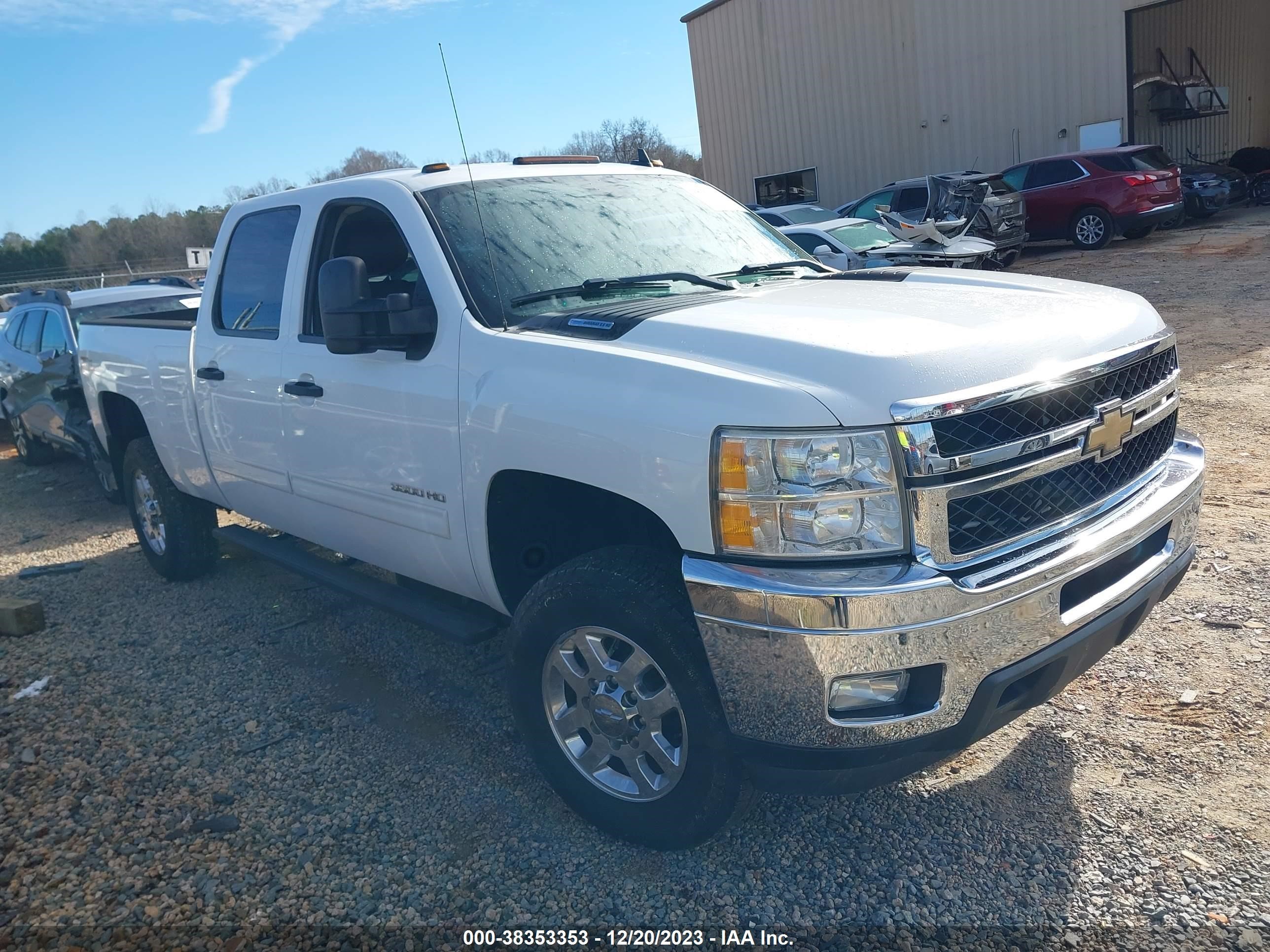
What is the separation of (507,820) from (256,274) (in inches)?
110

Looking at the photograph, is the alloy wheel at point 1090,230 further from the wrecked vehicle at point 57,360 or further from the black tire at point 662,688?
the black tire at point 662,688

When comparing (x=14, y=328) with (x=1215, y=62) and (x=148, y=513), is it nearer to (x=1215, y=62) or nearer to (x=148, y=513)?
(x=148, y=513)

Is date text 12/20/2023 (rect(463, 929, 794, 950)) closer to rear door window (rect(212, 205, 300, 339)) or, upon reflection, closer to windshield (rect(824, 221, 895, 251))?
rear door window (rect(212, 205, 300, 339))

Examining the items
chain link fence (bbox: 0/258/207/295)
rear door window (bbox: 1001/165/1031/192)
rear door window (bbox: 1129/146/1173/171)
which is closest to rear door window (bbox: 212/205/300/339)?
rear door window (bbox: 1001/165/1031/192)

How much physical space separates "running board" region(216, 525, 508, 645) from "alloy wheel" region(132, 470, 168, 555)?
1303 millimetres

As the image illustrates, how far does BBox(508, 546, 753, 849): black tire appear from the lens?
8.87 ft

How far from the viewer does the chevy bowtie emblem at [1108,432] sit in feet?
9.21

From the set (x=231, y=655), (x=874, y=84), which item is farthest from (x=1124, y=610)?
(x=874, y=84)

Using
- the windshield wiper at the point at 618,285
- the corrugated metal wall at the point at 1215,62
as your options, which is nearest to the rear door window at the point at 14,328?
the windshield wiper at the point at 618,285

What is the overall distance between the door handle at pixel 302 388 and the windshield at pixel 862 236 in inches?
418

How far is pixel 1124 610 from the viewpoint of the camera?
2.90m

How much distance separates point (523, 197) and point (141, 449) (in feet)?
11.3

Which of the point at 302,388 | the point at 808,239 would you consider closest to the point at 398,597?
the point at 302,388

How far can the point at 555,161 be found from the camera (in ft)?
14.2
